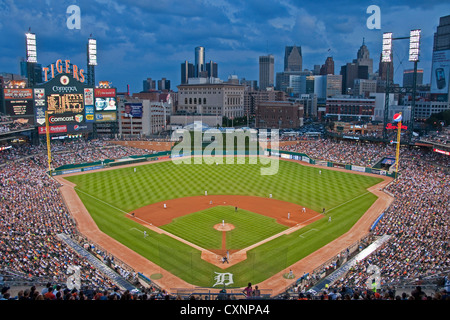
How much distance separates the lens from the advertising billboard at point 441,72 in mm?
138500

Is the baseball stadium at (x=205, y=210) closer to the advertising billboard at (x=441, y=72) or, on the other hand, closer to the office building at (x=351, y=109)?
the office building at (x=351, y=109)

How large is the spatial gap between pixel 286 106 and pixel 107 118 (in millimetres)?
76174

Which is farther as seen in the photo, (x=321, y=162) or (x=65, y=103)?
(x=321, y=162)

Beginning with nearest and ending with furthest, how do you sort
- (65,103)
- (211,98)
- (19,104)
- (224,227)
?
(224,227), (19,104), (65,103), (211,98)

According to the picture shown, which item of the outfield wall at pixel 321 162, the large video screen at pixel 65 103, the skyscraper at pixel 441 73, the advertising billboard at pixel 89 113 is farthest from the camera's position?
the skyscraper at pixel 441 73

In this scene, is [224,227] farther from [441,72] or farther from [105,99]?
[441,72]

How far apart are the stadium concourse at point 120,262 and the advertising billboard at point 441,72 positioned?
106 meters

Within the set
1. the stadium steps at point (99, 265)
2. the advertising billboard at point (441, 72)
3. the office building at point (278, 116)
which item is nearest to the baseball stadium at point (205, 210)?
the stadium steps at point (99, 265)

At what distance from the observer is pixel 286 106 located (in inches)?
5094

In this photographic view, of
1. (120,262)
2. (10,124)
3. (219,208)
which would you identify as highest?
(10,124)

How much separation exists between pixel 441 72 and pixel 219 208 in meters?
137

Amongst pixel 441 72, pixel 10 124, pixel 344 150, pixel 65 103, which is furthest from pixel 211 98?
pixel 10 124

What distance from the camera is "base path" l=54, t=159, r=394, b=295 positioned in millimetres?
23781

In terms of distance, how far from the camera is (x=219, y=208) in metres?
38.7
